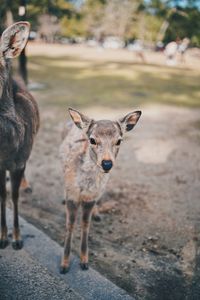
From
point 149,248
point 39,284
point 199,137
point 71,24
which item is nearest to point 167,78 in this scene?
point 199,137

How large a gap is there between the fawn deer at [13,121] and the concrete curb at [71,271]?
0.82 ft

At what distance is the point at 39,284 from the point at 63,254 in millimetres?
594

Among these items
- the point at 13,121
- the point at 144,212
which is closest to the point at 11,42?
the point at 13,121

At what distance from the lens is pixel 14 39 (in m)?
4.40

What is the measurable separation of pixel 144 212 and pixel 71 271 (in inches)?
94.4

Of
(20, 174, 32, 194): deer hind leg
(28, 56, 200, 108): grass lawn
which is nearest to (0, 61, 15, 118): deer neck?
(20, 174, 32, 194): deer hind leg

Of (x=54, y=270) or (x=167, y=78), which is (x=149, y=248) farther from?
(x=167, y=78)

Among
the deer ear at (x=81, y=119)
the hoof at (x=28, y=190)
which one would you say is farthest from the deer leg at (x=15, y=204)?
the hoof at (x=28, y=190)

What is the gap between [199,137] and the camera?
1134cm

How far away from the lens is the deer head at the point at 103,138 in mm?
4266

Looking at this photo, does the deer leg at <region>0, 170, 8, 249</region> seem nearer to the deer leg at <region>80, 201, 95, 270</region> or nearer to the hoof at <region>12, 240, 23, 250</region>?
the hoof at <region>12, 240, 23, 250</region>

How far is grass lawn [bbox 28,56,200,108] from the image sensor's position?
15.8 m

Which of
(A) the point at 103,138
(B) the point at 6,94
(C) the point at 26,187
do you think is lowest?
(C) the point at 26,187

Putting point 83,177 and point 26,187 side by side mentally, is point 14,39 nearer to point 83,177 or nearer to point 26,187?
point 83,177
